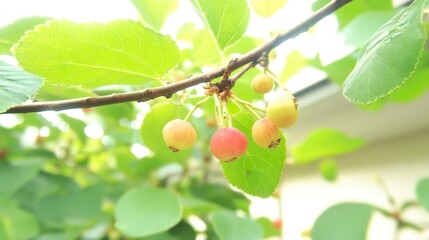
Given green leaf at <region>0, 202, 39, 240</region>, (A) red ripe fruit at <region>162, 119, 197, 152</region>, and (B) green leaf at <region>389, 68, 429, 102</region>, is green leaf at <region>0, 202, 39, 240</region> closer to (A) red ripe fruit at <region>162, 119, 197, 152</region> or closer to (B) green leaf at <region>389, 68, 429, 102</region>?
(A) red ripe fruit at <region>162, 119, 197, 152</region>

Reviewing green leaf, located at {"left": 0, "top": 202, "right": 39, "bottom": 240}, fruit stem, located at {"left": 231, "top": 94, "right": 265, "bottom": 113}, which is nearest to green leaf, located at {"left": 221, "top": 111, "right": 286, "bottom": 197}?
fruit stem, located at {"left": 231, "top": 94, "right": 265, "bottom": 113}

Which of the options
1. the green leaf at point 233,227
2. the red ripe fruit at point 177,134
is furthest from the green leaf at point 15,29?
the green leaf at point 233,227

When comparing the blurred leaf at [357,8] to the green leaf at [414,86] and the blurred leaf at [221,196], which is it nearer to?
the green leaf at [414,86]

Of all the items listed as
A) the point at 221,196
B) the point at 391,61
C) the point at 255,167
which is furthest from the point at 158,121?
the point at 221,196

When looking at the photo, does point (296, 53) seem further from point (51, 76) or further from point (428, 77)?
point (51, 76)

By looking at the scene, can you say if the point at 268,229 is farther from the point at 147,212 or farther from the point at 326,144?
the point at 147,212

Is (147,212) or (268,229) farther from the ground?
(268,229)
